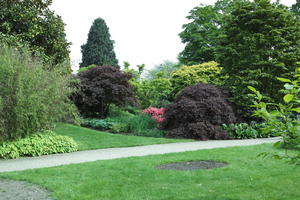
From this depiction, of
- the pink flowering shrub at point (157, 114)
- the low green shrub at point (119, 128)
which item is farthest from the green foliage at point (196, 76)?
the low green shrub at point (119, 128)

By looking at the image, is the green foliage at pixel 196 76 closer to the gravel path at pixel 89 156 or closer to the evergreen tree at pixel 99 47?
the gravel path at pixel 89 156

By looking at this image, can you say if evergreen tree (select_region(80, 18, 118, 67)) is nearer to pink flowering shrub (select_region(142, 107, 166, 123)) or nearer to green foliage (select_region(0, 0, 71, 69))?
pink flowering shrub (select_region(142, 107, 166, 123))

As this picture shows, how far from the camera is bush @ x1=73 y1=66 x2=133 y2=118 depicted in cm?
1443

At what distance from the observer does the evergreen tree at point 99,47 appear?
90.2 ft

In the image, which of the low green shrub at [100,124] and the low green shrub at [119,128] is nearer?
the low green shrub at [119,128]

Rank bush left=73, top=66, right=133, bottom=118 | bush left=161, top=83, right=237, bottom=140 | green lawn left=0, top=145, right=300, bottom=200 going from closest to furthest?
green lawn left=0, top=145, right=300, bottom=200 → bush left=161, top=83, right=237, bottom=140 → bush left=73, top=66, right=133, bottom=118

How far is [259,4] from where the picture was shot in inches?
539

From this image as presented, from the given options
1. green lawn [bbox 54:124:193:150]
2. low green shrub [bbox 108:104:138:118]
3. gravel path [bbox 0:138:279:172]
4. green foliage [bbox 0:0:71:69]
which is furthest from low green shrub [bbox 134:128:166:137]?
low green shrub [bbox 108:104:138:118]

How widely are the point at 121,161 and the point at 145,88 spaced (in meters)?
11.2

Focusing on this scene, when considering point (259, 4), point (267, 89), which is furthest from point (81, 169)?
point (259, 4)

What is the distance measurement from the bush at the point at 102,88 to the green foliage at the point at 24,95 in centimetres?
494

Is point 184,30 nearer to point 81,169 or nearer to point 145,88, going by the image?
point 145,88

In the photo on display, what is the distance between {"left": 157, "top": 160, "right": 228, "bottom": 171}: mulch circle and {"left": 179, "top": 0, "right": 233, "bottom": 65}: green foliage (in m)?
18.8

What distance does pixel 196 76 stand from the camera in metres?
17.6
